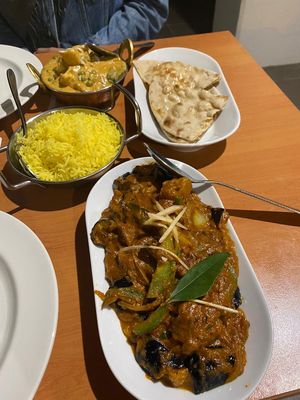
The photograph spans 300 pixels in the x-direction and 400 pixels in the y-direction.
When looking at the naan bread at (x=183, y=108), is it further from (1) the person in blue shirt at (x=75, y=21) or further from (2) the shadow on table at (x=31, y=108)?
(1) the person in blue shirt at (x=75, y=21)

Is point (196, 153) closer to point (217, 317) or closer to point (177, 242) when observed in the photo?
point (177, 242)

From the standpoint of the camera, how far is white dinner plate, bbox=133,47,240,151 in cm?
145

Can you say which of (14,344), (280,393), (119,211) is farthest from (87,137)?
(280,393)

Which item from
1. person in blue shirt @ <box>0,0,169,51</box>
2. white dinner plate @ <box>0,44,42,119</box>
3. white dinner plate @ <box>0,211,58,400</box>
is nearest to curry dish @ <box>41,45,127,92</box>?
white dinner plate @ <box>0,44,42,119</box>

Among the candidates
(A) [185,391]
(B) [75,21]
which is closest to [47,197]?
(A) [185,391]

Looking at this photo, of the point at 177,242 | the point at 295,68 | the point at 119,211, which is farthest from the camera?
the point at 295,68

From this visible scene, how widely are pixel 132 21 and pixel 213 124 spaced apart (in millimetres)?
1185

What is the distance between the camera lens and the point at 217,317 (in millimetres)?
932

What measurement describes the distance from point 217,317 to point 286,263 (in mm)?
370

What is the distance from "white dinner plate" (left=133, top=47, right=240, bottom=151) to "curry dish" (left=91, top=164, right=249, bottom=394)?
260mm

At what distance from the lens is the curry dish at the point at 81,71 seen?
1.56 meters

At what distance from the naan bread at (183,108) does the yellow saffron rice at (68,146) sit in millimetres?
259

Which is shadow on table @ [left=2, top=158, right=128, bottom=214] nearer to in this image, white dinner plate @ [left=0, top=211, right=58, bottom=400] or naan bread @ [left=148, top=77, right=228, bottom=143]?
white dinner plate @ [left=0, top=211, right=58, bottom=400]

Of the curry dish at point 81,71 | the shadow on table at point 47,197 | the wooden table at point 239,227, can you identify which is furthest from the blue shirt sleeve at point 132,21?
the shadow on table at point 47,197
